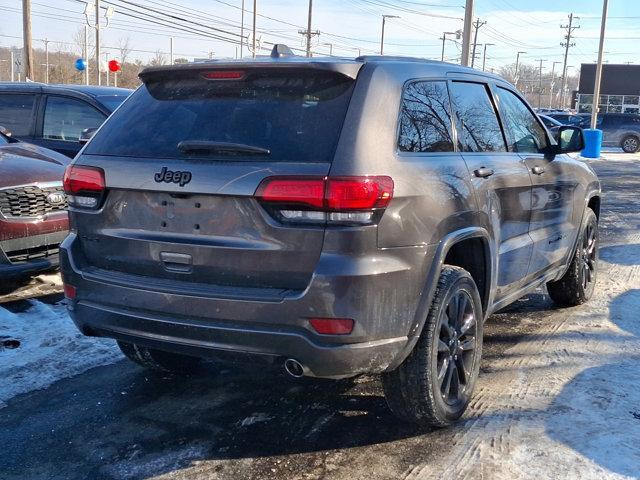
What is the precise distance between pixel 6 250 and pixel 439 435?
369cm

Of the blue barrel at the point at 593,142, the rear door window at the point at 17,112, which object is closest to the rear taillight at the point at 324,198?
the rear door window at the point at 17,112

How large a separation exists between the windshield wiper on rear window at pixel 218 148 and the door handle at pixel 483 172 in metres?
1.30

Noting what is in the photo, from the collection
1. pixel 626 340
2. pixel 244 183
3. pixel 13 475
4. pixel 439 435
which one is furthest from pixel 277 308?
pixel 626 340

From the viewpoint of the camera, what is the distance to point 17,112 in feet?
27.2

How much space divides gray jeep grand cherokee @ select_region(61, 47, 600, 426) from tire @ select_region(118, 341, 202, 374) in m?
0.71

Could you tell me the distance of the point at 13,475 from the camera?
3.08 m

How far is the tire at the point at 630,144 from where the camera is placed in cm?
3019

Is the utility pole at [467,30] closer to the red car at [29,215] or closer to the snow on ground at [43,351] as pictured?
the red car at [29,215]

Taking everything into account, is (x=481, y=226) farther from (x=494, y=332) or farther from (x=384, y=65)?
(x=494, y=332)

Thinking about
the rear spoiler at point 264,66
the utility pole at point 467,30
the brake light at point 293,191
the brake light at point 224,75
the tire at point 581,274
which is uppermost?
the utility pole at point 467,30

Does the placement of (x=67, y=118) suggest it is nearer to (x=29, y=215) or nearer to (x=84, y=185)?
(x=29, y=215)

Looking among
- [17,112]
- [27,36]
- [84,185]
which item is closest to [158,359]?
[84,185]

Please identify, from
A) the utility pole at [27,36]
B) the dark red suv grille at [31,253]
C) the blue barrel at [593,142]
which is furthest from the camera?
the utility pole at [27,36]

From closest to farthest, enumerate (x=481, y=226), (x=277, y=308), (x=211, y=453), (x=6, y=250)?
(x=277, y=308)
(x=211, y=453)
(x=481, y=226)
(x=6, y=250)
